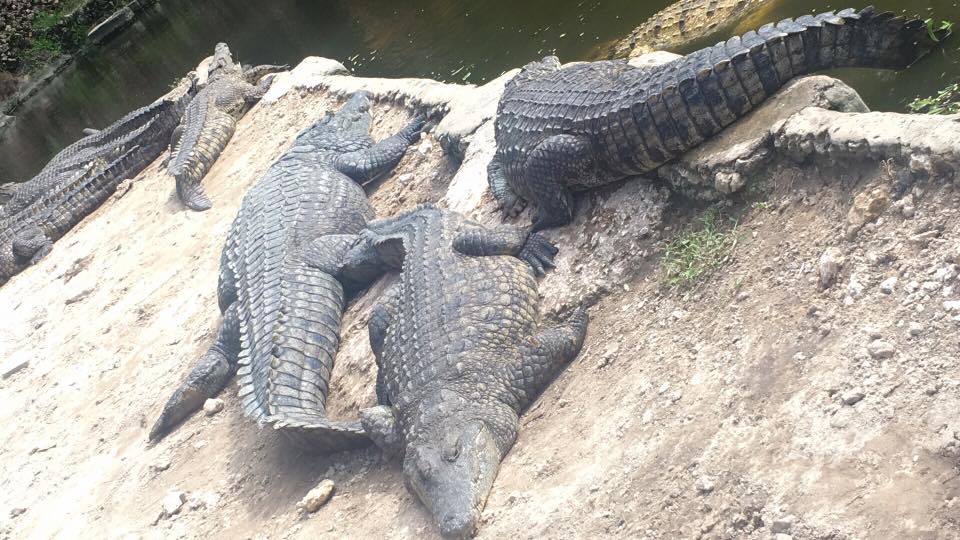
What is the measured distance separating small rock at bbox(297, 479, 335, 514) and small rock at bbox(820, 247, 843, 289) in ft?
8.96

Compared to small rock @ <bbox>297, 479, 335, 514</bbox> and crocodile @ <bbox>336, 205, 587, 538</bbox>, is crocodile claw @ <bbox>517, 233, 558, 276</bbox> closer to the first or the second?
crocodile @ <bbox>336, 205, 587, 538</bbox>

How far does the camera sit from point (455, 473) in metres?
4.11

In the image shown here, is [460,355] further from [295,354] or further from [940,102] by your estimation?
[940,102]

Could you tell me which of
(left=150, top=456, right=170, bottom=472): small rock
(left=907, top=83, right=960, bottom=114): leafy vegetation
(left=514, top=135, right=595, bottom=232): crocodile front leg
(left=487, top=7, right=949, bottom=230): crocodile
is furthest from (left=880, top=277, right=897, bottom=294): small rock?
(left=150, top=456, right=170, bottom=472): small rock

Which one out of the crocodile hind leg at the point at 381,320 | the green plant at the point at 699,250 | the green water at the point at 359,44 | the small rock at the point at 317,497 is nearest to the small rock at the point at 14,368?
the crocodile hind leg at the point at 381,320

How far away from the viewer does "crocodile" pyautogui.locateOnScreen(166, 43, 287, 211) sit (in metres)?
10.3

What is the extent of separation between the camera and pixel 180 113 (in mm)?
12820

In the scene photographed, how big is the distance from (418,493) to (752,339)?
1.69 m

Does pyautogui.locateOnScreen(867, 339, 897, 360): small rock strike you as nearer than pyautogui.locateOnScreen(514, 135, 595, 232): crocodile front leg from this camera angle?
Yes

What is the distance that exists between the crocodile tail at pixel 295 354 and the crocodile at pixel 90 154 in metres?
7.22

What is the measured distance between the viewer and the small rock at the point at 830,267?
3625mm

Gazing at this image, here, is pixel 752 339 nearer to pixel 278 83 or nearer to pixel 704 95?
pixel 704 95

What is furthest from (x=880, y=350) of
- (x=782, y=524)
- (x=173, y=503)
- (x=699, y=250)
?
(x=173, y=503)

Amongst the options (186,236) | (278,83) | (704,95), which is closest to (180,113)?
(278,83)
